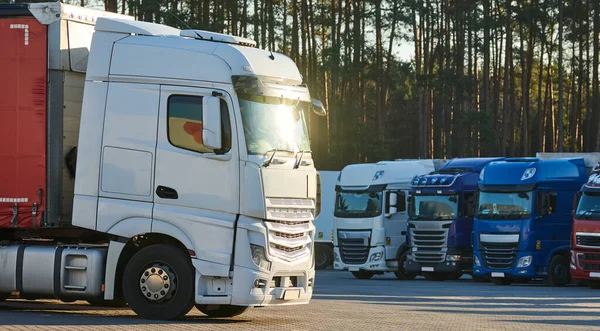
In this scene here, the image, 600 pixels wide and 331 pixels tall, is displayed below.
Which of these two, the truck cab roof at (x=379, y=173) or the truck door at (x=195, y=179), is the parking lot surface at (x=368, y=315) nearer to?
the truck door at (x=195, y=179)

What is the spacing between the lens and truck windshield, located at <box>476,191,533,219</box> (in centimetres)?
2972

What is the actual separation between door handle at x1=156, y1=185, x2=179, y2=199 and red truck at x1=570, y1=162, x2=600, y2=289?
15913 mm

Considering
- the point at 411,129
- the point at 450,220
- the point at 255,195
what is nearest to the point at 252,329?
the point at 255,195

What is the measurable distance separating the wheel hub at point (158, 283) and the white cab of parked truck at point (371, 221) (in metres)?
19.5

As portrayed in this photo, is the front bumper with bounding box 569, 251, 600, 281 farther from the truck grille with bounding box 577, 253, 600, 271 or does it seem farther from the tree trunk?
the tree trunk

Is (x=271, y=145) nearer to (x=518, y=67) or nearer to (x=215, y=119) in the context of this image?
(x=215, y=119)

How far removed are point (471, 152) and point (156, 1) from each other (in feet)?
77.0

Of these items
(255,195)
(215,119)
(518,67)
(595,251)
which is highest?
(518,67)

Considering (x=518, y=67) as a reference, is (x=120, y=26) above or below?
below

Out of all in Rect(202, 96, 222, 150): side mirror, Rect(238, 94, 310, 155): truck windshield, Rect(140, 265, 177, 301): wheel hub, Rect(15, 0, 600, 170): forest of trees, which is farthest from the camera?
Rect(15, 0, 600, 170): forest of trees

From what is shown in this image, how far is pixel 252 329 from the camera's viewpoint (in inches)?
542

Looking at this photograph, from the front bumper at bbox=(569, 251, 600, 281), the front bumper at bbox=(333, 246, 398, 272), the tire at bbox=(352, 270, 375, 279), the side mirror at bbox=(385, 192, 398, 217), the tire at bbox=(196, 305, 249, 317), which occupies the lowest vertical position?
the tire at bbox=(352, 270, 375, 279)

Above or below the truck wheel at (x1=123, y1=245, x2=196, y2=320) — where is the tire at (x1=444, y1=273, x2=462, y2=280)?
below

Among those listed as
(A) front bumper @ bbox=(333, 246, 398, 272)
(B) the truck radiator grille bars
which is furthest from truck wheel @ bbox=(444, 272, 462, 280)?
(B) the truck radiator grille bars
